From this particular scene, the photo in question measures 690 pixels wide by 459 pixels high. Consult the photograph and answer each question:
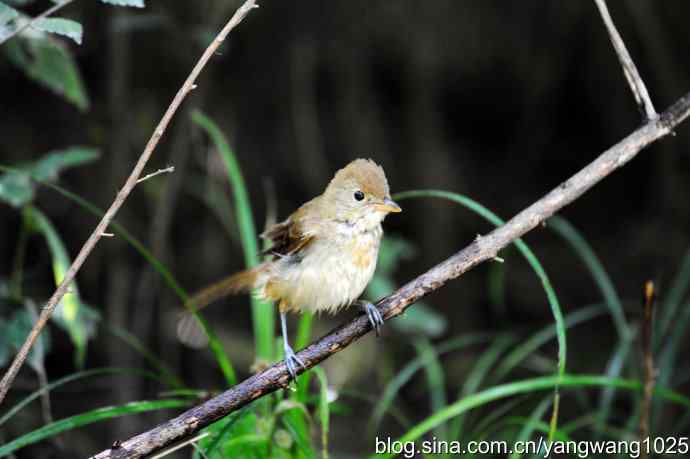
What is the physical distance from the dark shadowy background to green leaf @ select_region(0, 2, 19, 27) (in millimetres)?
1827

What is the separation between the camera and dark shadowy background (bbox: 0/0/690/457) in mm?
4121

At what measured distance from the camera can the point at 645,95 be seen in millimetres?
1981

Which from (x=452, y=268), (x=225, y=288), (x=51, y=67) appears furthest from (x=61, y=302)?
(x=452, y=268)

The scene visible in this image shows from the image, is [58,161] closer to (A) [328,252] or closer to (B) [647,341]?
(A) [328,252]

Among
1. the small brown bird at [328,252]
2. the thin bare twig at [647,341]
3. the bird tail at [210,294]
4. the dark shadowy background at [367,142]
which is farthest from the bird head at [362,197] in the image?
the dark shadowy background at [367,142]

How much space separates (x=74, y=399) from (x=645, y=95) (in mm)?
3551

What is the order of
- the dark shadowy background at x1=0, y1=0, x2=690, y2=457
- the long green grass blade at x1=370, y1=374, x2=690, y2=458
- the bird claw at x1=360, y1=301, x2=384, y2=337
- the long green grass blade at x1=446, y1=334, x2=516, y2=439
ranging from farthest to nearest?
the dark shadowy background at x1=0, y1=0, x2=690, y2=457 → the long green grass blade at x1=446, y1=334, x2=516, y2=439 → the long green grass blade at x1=370, y1=374, x2=690, y2=458 → the bird claw at x1=360, y1=301, x2=384, y2=337

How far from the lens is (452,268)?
1911 millimetres

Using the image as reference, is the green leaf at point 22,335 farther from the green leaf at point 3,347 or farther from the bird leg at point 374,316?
the bird leg at point 374,316

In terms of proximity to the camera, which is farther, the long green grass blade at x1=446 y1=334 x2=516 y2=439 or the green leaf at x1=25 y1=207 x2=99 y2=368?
the long green grass blade at x1=446 y1=334 x2=516 y2=439

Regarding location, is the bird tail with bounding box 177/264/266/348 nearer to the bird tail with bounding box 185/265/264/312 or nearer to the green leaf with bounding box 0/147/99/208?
the bird tail with bounding box 185/265/264/312

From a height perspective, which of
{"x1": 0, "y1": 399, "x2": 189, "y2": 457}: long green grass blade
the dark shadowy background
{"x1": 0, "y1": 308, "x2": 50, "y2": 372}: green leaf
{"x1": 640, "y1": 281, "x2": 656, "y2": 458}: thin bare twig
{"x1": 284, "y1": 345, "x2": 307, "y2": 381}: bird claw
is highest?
the dark shadowy background

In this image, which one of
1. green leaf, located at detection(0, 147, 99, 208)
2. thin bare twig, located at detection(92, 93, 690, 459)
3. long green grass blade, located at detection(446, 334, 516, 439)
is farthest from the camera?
long green grass blade, located at detection(446, 334, 516, 439)

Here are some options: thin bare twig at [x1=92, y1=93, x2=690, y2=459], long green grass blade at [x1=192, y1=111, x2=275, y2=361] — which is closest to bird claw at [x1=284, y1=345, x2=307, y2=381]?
thin bare twig at [x1=92, y1=93, x2=690, y2=459]
